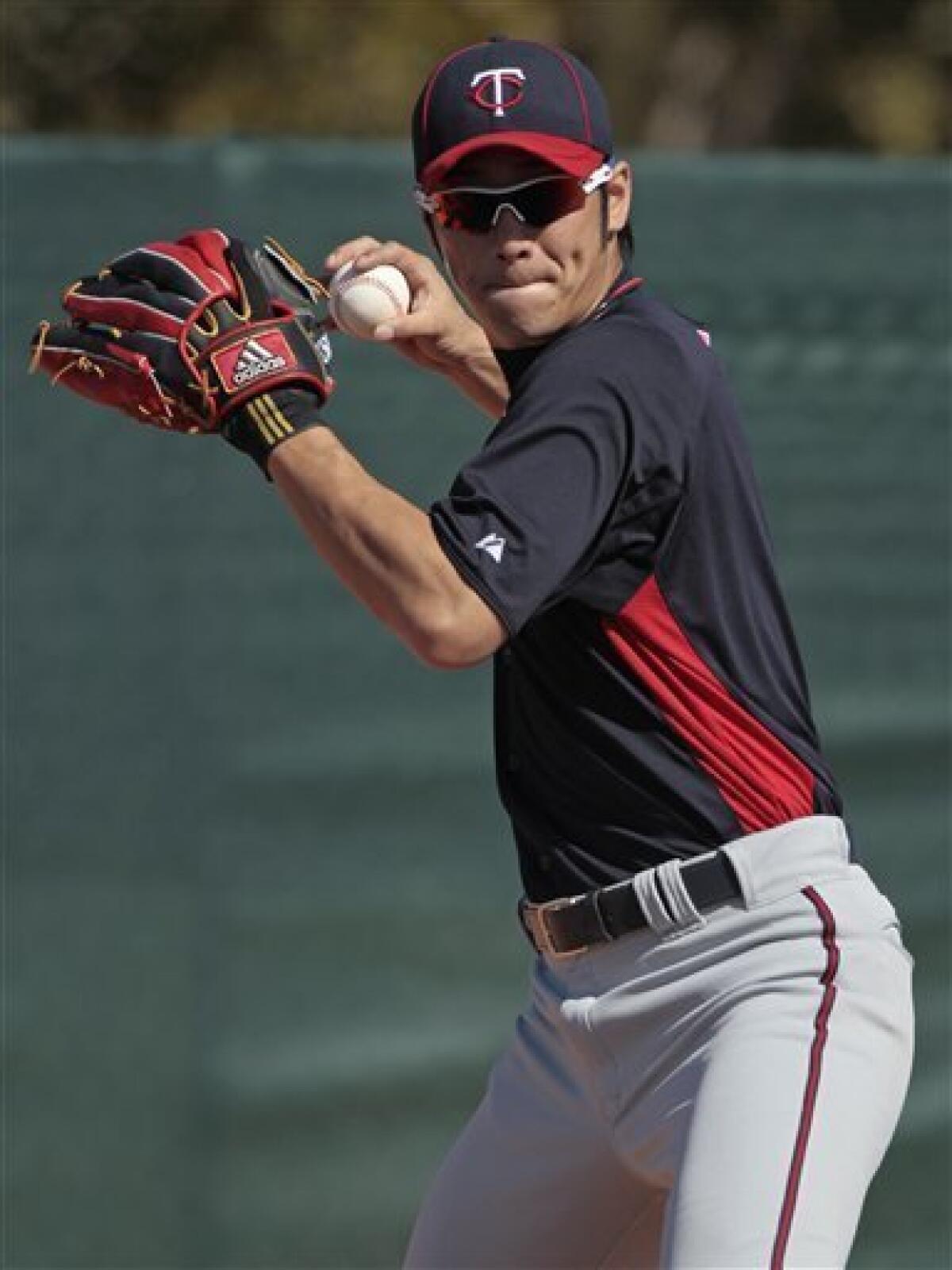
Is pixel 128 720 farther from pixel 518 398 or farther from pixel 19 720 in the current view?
pixel 518 398

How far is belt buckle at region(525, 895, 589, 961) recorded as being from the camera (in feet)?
11.2

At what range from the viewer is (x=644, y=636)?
330cm

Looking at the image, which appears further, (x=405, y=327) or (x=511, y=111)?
(x=405, y=327)

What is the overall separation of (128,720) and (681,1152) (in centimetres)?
217

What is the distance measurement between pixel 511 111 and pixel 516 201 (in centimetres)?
11

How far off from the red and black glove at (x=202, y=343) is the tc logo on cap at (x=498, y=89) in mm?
341

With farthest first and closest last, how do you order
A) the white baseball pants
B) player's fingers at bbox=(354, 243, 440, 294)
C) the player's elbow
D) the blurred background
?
the blurred background, player's fingers at bbox=(354, 243, 440, 294), the white baseball pants, the player's elbow

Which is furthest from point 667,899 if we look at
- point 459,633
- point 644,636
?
point 459,633

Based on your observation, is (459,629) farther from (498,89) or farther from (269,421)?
(498,89)

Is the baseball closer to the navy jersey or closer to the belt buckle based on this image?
the navy jersey

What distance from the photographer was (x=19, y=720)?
5062 millimetres

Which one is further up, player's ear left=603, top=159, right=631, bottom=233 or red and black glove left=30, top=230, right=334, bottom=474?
player's ear left=603, top=159, right=631, bottom=233

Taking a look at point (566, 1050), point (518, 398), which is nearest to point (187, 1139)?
point (566, 1050)

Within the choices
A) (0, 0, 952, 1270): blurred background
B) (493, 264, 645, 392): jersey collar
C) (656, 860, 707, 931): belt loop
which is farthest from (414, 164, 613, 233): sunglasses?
(0, 0, 952, 1270): blurred background
